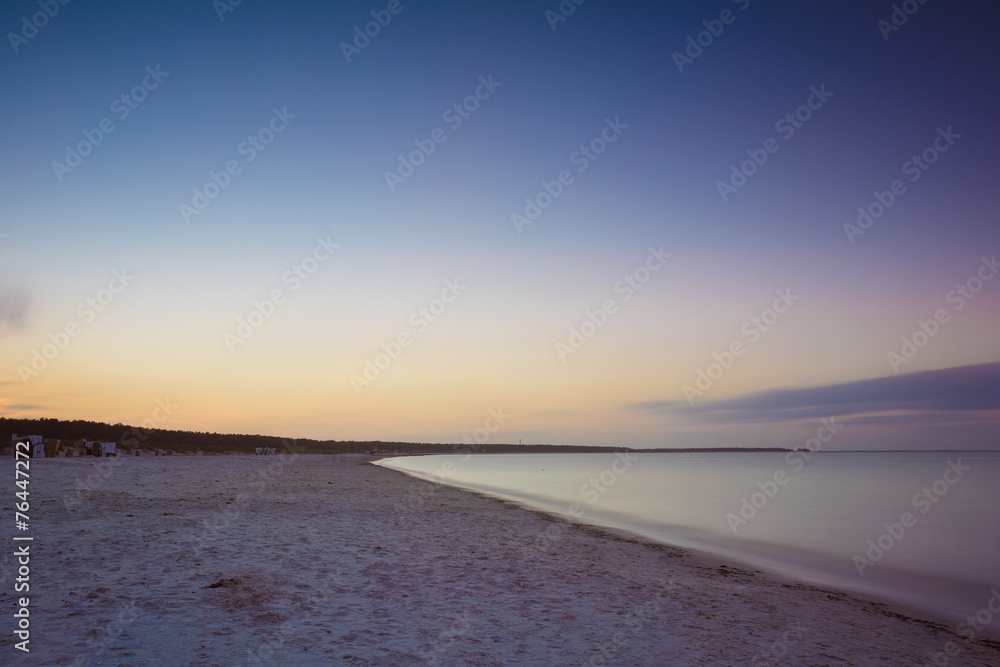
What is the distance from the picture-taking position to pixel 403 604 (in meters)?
10.1

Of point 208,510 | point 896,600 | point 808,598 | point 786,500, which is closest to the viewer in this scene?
point 808,598

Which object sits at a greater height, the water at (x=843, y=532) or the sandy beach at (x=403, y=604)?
the sandy beach at (x=403, y=604)

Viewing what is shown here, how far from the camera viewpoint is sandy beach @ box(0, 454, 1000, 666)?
784 cm

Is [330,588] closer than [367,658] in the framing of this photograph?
No

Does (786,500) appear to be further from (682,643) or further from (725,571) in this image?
(682,643)

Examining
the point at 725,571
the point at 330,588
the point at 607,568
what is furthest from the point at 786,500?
the point at 330,588

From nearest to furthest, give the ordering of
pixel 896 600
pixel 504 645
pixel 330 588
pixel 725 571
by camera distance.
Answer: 1. pixel 504 645
2. pixel 330 588
3. pixel 896 600
4. pixel 725 571

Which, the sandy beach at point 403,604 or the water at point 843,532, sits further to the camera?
the water at point 843,532

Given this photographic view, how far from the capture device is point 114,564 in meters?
11.6

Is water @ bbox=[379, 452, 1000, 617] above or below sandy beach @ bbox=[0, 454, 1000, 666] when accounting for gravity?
below

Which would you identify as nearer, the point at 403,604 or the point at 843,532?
the point at 403,604

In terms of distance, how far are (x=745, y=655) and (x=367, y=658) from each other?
5.40 meters

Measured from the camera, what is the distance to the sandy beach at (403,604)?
25.7 feet

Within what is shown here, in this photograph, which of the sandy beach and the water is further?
the water
